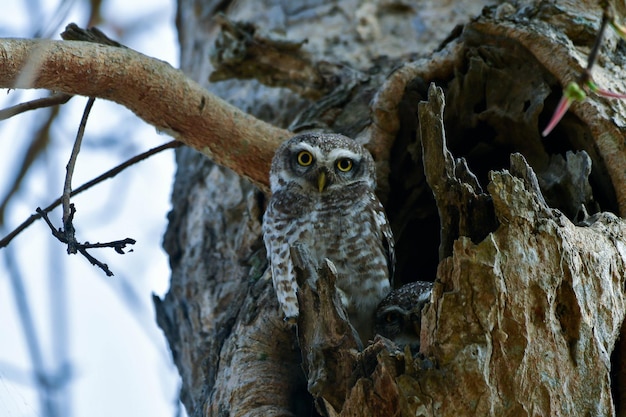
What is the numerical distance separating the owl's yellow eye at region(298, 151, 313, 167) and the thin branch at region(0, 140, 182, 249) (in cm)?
58

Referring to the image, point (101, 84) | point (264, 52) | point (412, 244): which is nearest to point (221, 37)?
point (264, 52)

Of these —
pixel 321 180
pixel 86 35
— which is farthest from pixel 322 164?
pixel 86 35

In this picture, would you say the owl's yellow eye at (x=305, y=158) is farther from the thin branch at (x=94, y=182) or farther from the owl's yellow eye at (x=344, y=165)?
the thin branch at (x=94, y=182)

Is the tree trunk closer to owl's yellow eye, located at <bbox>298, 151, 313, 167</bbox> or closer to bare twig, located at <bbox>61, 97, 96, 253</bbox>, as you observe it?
owl's yellow eye, located at <bbox>298, 151, 313, 167</bbox>

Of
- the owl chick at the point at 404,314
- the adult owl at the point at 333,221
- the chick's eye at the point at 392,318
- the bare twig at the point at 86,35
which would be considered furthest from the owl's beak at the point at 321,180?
the bare twig at the point at 86,35

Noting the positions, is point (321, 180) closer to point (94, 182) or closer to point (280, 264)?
point (280, 264)

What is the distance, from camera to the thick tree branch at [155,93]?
8.78ft

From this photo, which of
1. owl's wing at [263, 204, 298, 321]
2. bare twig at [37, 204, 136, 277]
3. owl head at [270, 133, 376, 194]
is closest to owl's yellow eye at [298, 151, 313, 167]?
owl head at [270, 133, 376, 194]

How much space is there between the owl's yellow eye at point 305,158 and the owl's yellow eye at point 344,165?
14 cm

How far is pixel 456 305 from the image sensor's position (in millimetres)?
2234

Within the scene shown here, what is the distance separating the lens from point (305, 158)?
364cm

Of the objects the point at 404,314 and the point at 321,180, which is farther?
the point at 321,180

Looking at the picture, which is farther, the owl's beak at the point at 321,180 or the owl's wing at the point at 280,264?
the owl's beak at the point at 321,180

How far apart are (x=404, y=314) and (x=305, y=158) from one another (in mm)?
993
